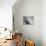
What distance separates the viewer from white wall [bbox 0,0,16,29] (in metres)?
4.15

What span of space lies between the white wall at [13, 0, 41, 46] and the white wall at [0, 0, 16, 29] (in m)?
1.03

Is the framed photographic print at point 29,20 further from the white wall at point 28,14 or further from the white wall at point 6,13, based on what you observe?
the white wall at point 6,13

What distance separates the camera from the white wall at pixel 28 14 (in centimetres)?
524

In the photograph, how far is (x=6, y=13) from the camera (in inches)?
166

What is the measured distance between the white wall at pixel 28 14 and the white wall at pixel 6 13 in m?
1.03

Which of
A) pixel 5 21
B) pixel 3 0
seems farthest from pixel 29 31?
pixel 3 0

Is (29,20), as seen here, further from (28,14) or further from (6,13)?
(6,13)

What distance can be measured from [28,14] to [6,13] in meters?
1.35

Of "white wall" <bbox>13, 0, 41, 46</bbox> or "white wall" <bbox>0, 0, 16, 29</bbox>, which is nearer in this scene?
"white wall" <bbox>0, 0, 16, 29</bbox>

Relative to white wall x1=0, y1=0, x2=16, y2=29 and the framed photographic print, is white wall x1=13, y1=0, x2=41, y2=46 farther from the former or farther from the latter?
white wall x1=0, y1=0, x2=16, y2=29

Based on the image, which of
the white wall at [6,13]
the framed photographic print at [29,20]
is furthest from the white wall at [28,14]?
the white wall at [6,13]

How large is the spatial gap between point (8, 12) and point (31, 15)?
1392 millimetres

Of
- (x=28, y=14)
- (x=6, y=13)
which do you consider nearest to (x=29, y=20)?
(x=28, y=14)

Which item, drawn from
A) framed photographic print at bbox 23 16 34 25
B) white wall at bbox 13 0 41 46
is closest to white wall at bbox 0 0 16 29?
white wall at bbox 13 0 41 46
